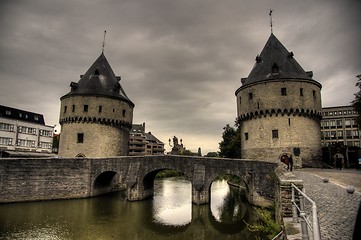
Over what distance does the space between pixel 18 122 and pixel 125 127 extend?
1999cm

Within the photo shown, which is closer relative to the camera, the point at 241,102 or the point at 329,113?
the point at 241,102

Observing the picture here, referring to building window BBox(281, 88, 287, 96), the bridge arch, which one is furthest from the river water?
building window BBox(281, 88, 287, 96)

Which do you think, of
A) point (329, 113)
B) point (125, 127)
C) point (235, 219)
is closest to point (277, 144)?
point (235, 219)

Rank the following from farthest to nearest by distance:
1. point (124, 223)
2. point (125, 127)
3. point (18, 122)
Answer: point (18, 122), point (125, 127), point (124, 223)

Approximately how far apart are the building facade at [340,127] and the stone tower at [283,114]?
27191 millimetres

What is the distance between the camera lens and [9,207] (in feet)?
59.5

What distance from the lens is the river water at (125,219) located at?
12.5 metres

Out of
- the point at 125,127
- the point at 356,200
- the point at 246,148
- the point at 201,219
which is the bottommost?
the point at 201,219

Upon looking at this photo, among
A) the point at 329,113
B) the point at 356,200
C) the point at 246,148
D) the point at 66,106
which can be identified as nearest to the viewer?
the point at 356,200

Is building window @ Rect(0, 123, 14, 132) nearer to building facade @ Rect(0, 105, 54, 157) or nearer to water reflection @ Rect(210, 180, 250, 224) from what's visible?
building facade @ Rect(0, 105, 54, 157)

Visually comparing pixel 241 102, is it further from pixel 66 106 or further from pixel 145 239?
pixel 66 106

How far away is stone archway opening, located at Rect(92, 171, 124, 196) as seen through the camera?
941 inches

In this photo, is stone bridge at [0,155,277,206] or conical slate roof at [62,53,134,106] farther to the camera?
conical slate roof at [62,53,134,106]

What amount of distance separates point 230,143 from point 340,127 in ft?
86.8
